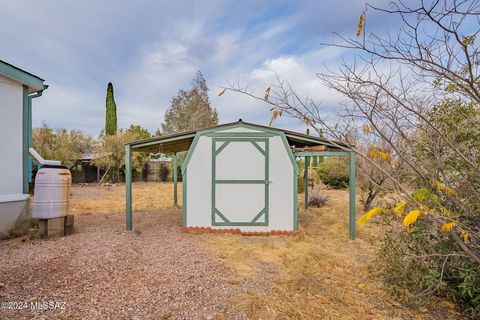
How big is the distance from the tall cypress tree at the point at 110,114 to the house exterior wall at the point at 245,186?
18.3 m

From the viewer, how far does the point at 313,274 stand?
3.67 meters

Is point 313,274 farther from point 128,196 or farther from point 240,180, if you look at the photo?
point 128,196

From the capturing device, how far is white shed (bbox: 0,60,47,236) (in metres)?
4.94

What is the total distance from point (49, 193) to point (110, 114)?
18.7 m

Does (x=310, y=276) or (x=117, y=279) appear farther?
(x=310, y=276)

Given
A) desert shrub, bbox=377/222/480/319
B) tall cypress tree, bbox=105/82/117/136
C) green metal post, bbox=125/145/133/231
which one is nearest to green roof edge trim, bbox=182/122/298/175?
green metal post, bbox=125/145/133/231

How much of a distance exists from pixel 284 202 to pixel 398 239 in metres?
2.74

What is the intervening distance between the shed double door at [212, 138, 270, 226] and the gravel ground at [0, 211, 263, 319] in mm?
991

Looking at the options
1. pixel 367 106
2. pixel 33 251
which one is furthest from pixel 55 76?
pixel 367 106

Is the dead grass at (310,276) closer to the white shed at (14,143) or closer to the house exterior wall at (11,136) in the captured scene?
the white shed at (14,143)

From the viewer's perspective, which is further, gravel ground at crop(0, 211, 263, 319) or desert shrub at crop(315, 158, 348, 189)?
desert shrub at crop(315, 158, 348, 189)

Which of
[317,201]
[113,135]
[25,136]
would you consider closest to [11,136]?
[25,136]

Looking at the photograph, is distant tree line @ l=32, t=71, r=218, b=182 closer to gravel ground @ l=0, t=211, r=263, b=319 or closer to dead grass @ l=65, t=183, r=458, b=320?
gravel ground @ l=0, t=211, r=263, b=319

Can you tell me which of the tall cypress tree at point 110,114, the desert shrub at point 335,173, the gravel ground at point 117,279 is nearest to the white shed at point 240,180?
the gravel ground at point 117,279
